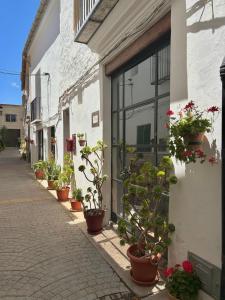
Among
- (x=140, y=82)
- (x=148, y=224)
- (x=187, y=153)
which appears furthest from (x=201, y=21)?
(x=148, y=224)

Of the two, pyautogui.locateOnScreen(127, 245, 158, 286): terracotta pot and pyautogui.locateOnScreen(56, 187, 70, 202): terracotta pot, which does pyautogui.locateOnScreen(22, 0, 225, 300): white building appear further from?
pyautogui.locateOnScreen(56, 187, 70, 202): terracotta pot

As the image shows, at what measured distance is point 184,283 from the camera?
2.74m

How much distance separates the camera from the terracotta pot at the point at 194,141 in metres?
2.56

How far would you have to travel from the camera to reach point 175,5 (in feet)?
10.2

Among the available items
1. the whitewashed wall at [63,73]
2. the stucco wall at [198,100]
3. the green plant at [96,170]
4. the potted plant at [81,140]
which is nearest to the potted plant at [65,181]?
Result: the whitewashed wall at [63,73]

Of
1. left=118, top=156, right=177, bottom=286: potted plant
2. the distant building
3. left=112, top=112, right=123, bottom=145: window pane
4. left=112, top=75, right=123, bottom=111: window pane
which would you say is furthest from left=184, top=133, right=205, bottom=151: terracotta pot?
the distant building

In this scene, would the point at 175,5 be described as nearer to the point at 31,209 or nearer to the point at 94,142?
the point at 94,142

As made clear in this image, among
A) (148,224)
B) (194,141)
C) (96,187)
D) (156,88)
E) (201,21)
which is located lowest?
(148,224)

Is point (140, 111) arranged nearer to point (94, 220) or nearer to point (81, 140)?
point (94, 220)

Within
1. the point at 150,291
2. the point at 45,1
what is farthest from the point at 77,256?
the point at 45,1

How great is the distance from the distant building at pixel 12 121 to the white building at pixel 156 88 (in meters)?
41.5

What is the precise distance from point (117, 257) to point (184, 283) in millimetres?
1489

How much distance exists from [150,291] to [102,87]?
3.81m

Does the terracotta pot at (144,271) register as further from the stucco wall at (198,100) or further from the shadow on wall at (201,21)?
the shadow on wall at (201,21)
